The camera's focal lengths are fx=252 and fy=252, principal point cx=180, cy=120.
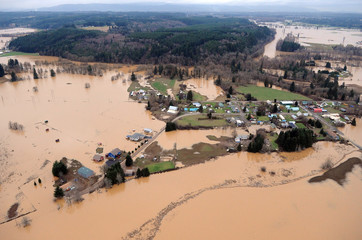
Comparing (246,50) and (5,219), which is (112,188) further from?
(246,50)

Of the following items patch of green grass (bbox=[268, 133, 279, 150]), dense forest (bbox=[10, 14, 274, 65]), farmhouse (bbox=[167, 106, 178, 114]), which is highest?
dense forest (bbox=[10, 14, 274, 65])

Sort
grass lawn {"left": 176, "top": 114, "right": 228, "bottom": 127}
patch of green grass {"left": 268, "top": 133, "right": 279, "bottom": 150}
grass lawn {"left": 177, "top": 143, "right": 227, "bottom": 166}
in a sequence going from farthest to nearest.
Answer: grass lawn {"left": 176, "top": 114, "right": 228, "bottom": 127}
patch of green grass {"left": 268, "top": 133, "right": 279, "bottom": 150}
grass lawn {"left": 177, "top": 143, "right": 227, "bottom": 166}

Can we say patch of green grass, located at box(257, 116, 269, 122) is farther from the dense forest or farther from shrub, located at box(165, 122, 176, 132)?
the dense forest

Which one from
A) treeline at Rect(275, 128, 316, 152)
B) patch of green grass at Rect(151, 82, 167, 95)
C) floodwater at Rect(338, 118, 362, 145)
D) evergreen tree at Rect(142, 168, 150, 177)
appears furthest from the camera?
patch of green grass at Rect(151, 82, 167, 95)

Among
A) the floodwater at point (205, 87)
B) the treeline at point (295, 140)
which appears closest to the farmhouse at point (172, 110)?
the floodwater at point (205, 87)

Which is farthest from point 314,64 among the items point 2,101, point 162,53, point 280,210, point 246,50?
point 2,101

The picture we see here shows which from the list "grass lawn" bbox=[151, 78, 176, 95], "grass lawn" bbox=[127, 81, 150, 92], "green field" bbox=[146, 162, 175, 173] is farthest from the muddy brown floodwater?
"grass lawn" bbox=[151, 78, 176, 95]

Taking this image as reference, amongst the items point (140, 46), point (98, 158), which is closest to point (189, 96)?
point (98, 158)
